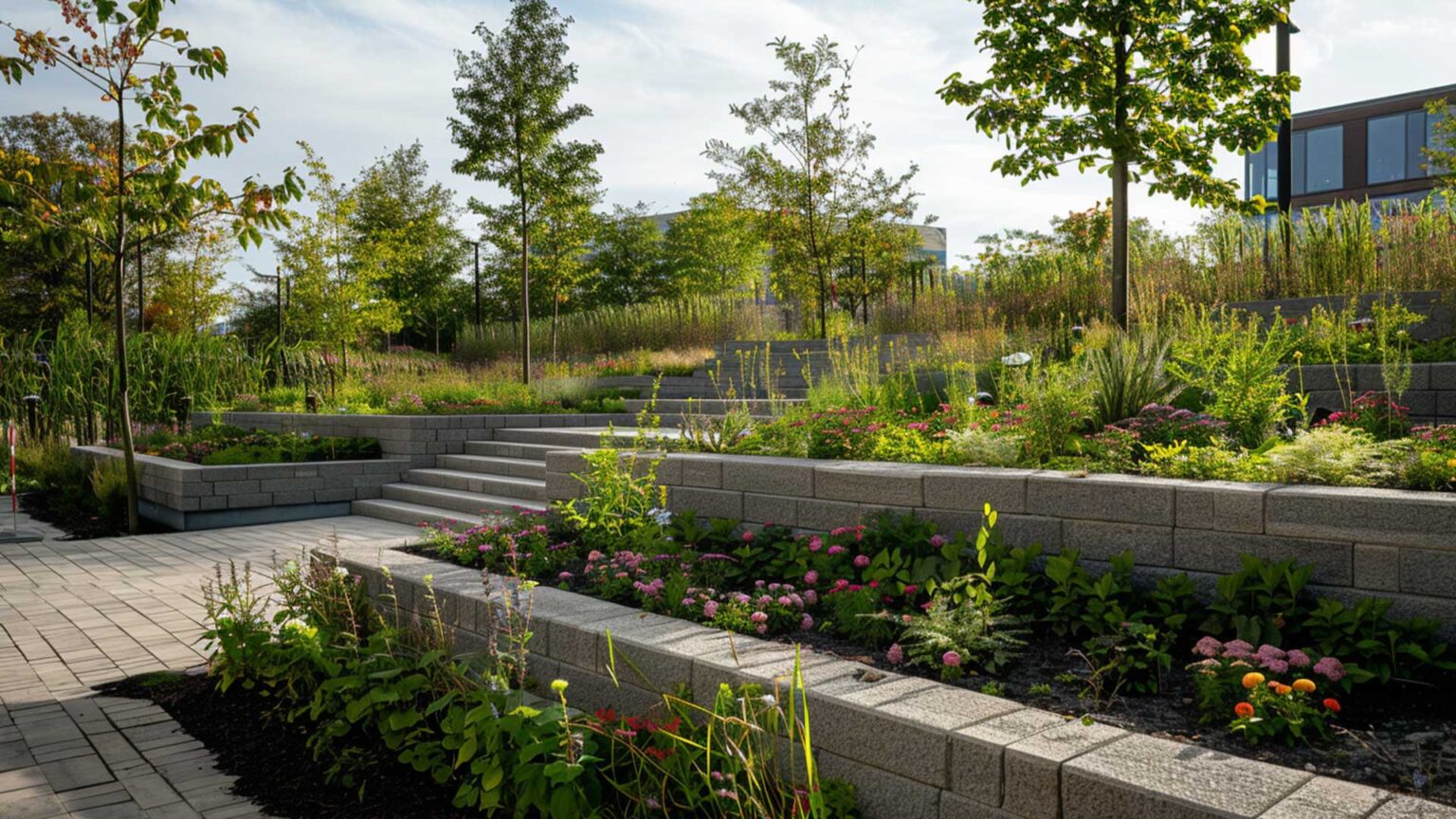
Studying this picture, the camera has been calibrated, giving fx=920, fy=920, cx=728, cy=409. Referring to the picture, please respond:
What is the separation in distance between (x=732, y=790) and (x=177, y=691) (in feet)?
9.95

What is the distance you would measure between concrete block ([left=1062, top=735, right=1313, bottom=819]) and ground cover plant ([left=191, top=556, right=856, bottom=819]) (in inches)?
25.7

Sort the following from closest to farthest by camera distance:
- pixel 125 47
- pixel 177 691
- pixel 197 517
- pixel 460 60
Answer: pixel 177 691, pixel 125 47, pixel 197 517, pixel 460 60

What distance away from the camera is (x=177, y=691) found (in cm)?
422

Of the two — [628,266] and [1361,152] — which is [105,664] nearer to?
[628,266]

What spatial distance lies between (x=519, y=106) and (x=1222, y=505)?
500 inches

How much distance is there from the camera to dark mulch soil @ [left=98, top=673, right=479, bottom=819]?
3062 millimetres

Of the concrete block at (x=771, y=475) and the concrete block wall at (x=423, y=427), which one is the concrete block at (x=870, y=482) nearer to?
the concrete block at (x=771, y=475)

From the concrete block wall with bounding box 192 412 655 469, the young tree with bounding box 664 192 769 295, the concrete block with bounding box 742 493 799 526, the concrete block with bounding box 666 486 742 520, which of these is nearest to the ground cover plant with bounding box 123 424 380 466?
the concrete block wall with bounding box 192 412 655 469

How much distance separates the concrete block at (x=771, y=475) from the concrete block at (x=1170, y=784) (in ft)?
8.82

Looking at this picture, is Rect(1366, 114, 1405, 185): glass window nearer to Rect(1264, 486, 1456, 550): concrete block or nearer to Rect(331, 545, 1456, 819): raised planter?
Rect(1264, 486, 1456, 550): concrete block

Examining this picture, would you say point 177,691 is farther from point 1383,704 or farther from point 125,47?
point 125,47

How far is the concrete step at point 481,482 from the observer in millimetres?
8727

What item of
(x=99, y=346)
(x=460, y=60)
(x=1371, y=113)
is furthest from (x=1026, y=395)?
(x=1371, y=113)

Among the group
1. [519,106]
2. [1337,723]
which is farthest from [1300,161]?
[1337,723]
